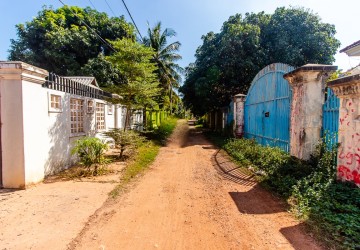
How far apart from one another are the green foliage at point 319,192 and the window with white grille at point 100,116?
699 cm

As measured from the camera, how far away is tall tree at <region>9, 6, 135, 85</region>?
17484mm

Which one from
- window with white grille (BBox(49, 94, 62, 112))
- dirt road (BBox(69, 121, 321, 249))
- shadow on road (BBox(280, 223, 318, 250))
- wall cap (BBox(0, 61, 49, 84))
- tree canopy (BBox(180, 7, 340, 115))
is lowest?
dirt road (BBox(69, 121, 321, 249))

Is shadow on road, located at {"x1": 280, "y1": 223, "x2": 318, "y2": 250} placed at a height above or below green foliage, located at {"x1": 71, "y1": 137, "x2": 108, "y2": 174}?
below

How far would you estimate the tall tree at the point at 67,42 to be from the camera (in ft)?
57.4

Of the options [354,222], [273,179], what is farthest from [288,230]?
[273,179]

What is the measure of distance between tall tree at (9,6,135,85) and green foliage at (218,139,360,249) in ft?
50.2

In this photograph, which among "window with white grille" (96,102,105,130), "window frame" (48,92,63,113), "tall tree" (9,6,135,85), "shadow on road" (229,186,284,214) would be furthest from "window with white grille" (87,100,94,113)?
"tall tree" (9,6,135,85)

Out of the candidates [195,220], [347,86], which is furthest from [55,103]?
[347,86]

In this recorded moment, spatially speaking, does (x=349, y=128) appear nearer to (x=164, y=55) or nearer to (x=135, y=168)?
(x=135, y=168)

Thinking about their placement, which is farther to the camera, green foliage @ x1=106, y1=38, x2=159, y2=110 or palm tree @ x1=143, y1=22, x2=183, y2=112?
palm tree @ x1=143, y1=22, x2=183, y2=112

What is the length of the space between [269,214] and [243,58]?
465 inches

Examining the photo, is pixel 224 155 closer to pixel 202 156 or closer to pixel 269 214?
pixel 202 156

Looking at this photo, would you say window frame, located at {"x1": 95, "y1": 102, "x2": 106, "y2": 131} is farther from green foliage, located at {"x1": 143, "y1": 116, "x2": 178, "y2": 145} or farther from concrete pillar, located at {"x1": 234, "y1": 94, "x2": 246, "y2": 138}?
concrete pillar, located at {"x1": 234, "y1": 94, "x2": 246, "y2": 138}

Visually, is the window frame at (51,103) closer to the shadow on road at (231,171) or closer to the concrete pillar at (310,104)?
the shadow on road at (231,171)
